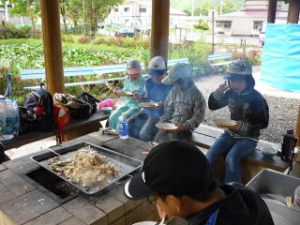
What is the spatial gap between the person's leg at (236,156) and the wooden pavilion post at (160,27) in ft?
6.74

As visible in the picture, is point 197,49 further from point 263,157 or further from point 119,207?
point 119,207

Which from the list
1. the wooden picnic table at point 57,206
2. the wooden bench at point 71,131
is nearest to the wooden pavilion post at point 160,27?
the wooden bench at point 71,131

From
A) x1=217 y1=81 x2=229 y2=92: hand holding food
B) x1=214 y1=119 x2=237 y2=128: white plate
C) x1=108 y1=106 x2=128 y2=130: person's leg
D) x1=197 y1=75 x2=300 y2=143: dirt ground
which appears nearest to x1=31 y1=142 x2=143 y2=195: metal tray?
x1=214 y1=119 x2=237 y2=128: white plate

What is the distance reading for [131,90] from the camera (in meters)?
3.86

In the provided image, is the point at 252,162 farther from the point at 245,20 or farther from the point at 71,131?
the point at 245,20

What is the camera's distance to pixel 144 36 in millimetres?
7090

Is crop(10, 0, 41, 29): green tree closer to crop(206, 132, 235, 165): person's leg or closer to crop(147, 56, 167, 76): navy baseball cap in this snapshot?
crop(147, 56, 167, 76): navy baseball cap

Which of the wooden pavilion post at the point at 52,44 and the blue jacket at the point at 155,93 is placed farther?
the blue jacket at the point at 155,93

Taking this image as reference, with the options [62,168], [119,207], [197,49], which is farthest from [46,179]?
[197,49]

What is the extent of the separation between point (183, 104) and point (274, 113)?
9.30ft

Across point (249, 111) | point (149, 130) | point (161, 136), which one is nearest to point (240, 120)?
point (249, 111)

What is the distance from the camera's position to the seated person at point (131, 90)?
3.71 meters

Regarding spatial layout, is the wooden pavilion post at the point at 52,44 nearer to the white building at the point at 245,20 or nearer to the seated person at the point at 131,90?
the seated person at the point at 131,90

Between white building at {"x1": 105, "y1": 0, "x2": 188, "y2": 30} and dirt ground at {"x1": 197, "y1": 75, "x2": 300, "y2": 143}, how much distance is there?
68.1 inches
